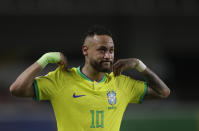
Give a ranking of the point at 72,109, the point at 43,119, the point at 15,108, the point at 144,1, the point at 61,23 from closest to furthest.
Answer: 1. the point at 72,109
2. the point at 43,119
3. the point at 15,108
4. the point at 144,1
5. the point at 61,23

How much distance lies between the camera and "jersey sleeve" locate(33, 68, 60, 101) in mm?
3475

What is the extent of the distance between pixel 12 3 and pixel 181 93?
6560 mm

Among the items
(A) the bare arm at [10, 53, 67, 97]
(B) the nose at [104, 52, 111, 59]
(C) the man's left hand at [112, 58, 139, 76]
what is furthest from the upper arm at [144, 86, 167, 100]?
(A) the bare arm at [10, 53, 67, 97]

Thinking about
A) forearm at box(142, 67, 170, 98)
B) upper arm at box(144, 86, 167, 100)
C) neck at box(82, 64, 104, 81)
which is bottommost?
upper arm at box(144, 86, 167, 100)

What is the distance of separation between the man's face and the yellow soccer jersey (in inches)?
7.6

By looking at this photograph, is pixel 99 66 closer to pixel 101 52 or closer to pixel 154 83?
pixel 101 52

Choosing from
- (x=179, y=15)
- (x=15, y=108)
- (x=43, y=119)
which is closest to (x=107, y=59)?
(x=43, y=119)

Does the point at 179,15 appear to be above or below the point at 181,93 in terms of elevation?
above

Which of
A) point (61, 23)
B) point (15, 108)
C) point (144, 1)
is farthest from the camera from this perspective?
point (61, 23)

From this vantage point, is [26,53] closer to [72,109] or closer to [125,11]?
[125,11]

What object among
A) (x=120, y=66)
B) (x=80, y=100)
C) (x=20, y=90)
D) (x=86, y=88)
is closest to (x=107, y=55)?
(x=120, y=66)

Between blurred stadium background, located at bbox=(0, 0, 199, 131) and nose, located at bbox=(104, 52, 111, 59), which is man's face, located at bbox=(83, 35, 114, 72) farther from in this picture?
blurred stadium background, located at bbox=(0, 0, 199, 131)

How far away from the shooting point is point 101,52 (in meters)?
3.57

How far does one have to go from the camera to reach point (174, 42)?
14.0m
